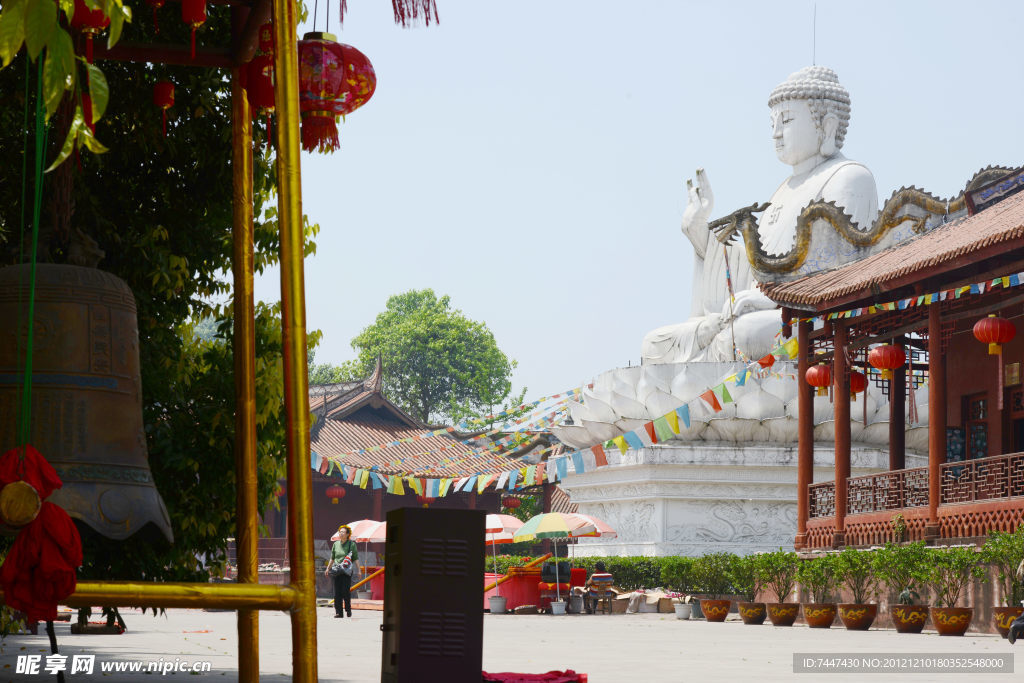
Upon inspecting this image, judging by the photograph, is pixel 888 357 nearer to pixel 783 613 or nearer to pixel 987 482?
pixel 987 482

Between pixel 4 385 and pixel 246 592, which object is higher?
A: pixel 4 385

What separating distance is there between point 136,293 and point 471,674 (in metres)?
3.01

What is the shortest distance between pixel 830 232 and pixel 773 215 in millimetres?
3266

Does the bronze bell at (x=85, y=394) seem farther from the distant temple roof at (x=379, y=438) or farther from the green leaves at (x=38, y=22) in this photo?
the distant temple roof at (x=379, y=438)

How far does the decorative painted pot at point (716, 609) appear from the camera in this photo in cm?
1941

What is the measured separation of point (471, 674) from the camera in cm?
643

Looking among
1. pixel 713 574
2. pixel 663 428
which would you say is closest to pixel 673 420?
pixel 663 428

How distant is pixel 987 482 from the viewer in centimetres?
1623

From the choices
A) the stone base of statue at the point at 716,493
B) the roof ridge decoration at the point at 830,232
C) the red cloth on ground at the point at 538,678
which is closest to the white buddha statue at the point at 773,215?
the roof ridge decoration at the point at 830,232

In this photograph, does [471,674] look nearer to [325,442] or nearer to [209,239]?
[209,239]

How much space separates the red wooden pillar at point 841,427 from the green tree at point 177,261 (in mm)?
12061

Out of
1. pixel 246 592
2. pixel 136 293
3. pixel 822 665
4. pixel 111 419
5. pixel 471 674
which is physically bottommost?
pixel 822 665

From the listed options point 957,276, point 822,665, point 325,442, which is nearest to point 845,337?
point 957,276

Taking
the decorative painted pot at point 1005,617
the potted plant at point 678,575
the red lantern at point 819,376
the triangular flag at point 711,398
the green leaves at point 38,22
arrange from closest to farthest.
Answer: the green leaves at point 38,22 → the decorative painted pot at point 1005,617 → the red lantern at point 819,376 → the potted plant at point 678,575 → the triangular flag at point 711,398
